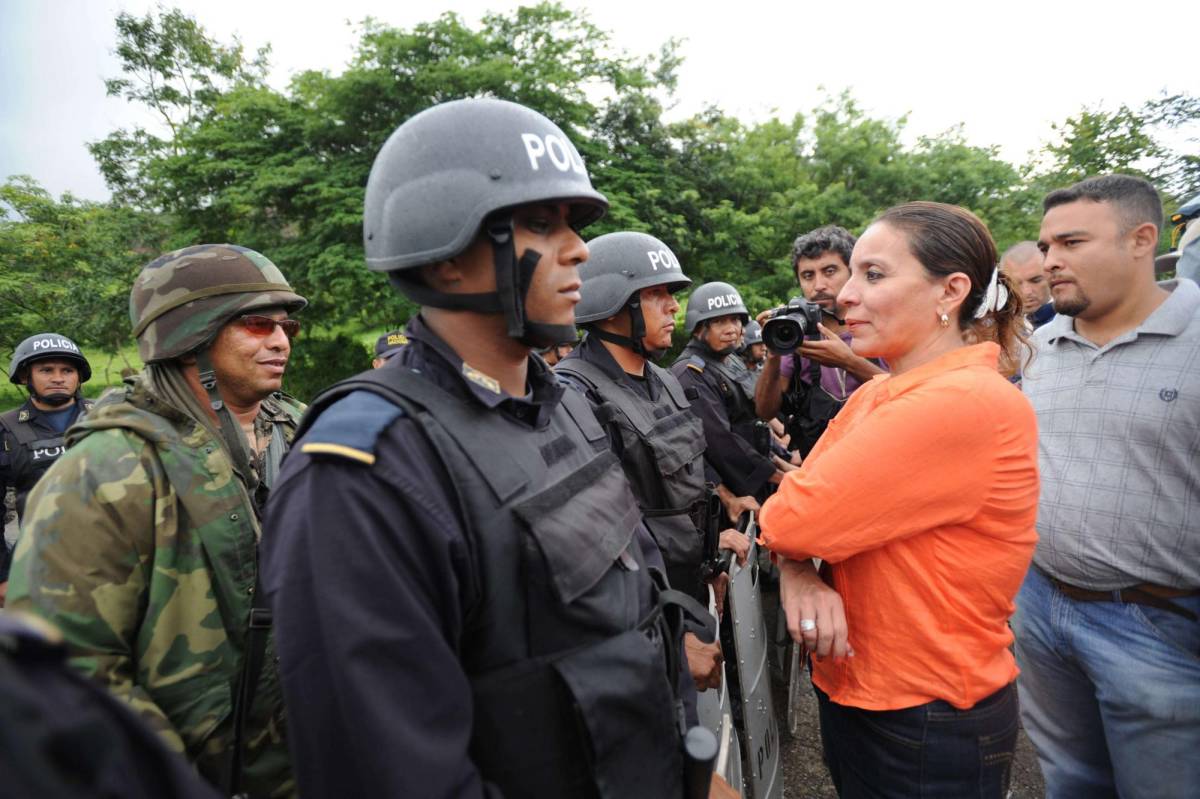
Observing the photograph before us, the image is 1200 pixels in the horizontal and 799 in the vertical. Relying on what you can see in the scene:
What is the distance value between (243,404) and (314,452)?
1380mm

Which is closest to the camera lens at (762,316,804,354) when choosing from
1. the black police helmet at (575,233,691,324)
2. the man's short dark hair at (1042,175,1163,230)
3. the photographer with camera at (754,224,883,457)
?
the photographer with camera at (754,224,883,457)

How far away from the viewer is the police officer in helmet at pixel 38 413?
5.67 meters

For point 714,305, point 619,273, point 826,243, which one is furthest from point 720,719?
point 714,305

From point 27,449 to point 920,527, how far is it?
24.3 feet

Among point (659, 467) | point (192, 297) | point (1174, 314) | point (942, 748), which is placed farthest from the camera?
point (659, 467)

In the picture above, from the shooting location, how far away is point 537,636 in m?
1.31

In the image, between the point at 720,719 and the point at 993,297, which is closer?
the point at 993,297

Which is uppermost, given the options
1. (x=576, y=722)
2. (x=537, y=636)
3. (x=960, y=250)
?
(x=960, y=250)

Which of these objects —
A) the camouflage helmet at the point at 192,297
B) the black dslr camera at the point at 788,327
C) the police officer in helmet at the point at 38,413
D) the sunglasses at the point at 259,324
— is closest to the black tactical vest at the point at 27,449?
the police officer in helmet at the point at 38,413

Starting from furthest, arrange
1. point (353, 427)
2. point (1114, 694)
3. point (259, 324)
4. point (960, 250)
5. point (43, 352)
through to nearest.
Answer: point (43, 352)
point (1114, 694)
point (259, 324)
point (960, 250)
point (353, 427)

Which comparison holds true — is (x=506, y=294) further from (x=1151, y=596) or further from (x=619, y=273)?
(x=1151, y=596)

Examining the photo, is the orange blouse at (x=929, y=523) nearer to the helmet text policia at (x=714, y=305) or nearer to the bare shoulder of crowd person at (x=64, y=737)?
the bare shoulder of crowd person at (x=64, y=737)

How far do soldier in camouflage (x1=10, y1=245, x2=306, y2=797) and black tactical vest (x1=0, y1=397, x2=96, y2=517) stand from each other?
5.02 meters

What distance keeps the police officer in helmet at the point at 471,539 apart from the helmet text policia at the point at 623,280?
1597 mm
